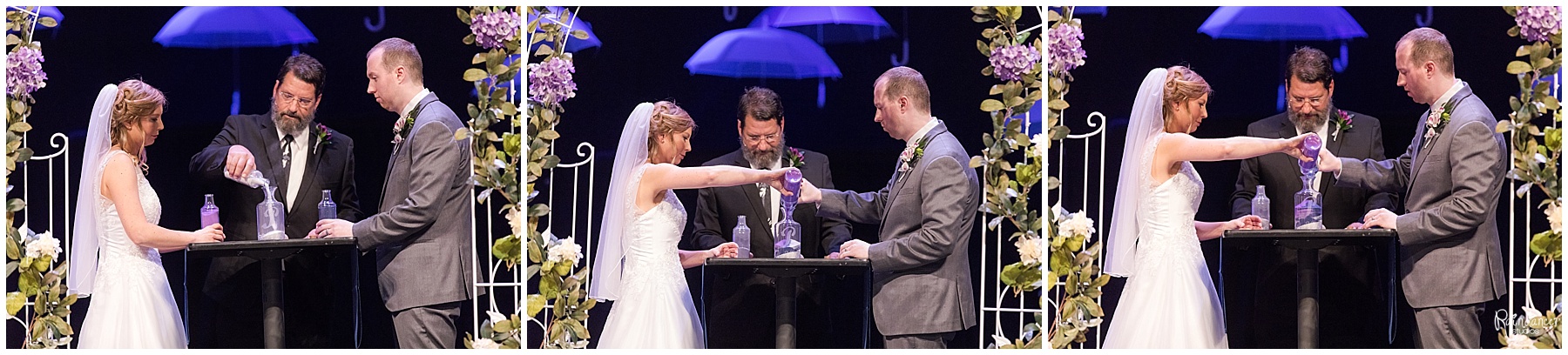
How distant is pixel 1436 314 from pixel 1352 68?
866 millimetres

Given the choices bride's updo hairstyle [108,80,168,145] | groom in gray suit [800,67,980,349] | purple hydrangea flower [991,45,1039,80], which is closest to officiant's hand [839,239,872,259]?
groom in gray suit [800,67,980,349]

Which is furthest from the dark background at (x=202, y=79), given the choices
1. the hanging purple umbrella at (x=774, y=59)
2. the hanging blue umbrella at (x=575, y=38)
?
the hanging purple umbrella at (x=774, y=59)

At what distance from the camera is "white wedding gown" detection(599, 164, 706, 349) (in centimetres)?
435

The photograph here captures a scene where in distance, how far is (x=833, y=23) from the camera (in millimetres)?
4363

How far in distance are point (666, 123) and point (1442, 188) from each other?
101 inches

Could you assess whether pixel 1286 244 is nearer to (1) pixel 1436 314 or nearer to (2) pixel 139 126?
(1) pixel 1436 314

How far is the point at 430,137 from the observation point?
14.2ft

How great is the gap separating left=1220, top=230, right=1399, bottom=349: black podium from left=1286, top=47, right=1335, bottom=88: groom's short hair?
520 mm

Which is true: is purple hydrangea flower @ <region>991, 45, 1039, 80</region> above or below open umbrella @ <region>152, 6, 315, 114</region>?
below

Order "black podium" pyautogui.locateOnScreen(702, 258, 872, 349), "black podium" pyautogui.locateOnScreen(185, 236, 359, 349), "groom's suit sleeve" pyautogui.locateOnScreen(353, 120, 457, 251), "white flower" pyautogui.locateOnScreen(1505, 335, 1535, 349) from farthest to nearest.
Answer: "white flower" pyautogui.locateOnScreen(1505, 335, 1535, 349) < "groom's suit sleeve" pyautogui.locateOnScreen(353, 120, 457, 251) < "black podium" pyautogui.locateOnScreen(702, 258, 872, 349) < "black podium" pyautogui.locateOnScreen(185, 236, 359, 349)

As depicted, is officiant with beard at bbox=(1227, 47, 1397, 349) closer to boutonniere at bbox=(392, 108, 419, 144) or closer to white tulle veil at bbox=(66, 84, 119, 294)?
boutonniere at bbox=(392, 108, 419, 144)

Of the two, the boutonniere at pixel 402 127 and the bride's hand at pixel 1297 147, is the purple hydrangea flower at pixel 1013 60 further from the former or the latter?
the boutonniere at pixel 402 127

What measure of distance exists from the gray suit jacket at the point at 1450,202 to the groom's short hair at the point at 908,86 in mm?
1399
